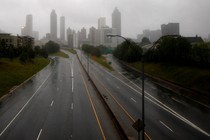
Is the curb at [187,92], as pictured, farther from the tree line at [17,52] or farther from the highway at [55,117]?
the tree line at [17,52]

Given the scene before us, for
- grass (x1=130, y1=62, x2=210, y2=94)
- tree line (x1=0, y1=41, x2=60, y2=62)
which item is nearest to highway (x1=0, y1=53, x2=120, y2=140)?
grass (x1=130, y1=62, x2=210, y2=94)

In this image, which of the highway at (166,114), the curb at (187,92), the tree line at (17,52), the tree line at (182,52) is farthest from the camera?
the tree line at (17,52)

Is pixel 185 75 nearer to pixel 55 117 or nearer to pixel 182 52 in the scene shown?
pixel 182 52

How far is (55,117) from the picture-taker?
98.7ft

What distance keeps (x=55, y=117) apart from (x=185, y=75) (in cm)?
3770

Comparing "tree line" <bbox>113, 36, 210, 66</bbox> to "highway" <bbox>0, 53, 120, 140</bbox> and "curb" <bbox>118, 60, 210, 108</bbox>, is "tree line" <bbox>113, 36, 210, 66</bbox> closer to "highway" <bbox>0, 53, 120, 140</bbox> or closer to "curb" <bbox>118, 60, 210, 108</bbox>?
"curb" <bbox>118, 60, 210, 108</bbox>

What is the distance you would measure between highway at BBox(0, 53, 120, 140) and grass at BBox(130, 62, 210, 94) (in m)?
21.0

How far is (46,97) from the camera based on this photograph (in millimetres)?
41969

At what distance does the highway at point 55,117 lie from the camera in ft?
79.1

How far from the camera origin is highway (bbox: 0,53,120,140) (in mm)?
24109

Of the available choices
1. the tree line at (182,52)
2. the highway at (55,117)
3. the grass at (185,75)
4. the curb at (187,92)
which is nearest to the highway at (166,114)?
the curb at (187,92)

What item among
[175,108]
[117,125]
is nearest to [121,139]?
[117,125]

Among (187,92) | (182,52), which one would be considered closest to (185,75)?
(187,92)

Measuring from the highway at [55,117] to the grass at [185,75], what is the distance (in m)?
21.0
